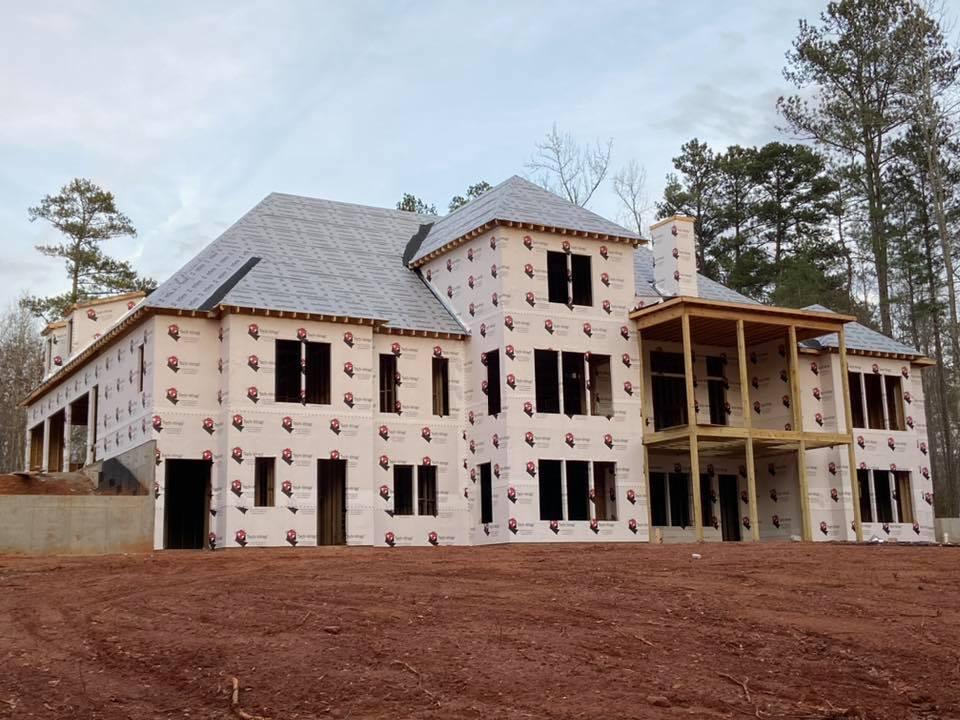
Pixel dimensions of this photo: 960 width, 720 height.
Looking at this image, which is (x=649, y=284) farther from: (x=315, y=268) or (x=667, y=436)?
(x=315, y=268)

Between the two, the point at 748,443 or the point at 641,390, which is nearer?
the point at 748,443

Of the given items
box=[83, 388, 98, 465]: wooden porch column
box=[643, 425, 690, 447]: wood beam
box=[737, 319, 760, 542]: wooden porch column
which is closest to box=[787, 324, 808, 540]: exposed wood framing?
box=[737, 319, 760, 542]: wooden porch column

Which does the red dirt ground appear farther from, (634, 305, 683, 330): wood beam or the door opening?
the door opening

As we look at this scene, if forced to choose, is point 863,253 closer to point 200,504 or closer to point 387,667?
point 200,504

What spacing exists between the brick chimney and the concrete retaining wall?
15480 millimetres

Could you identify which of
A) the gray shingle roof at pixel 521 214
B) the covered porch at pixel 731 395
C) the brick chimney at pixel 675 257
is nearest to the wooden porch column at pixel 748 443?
the covered porch at pixel 731 395

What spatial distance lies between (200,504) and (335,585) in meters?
13.6

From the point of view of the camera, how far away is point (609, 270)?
1196 inches

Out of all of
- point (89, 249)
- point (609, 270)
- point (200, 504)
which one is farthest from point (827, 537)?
point (89, 249)

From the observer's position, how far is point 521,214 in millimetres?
29516

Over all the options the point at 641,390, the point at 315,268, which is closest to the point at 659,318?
the point at 641,390

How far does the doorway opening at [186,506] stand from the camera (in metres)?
27.5

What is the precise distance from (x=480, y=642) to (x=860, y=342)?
26615mm

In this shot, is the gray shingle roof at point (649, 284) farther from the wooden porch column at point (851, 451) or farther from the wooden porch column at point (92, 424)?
the wooden porch column at point (92, 424)
